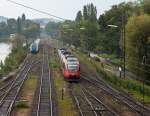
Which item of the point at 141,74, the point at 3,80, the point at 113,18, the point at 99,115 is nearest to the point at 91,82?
the point at 141,74

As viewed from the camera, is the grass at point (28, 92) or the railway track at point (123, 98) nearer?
the railway track at point (123, 98)

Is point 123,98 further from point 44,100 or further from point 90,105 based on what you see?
point 44,100

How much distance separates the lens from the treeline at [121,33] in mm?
56987

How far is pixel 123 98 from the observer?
4003cm

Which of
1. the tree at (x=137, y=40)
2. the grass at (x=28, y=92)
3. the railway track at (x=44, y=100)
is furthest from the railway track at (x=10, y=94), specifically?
the tree at (x=137, y=40)

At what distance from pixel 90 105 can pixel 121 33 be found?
33714 millimetres

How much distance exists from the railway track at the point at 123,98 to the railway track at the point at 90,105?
2.22 meters

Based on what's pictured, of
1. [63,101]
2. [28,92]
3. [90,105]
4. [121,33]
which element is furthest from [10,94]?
[121,33]

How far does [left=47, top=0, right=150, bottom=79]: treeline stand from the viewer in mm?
56987

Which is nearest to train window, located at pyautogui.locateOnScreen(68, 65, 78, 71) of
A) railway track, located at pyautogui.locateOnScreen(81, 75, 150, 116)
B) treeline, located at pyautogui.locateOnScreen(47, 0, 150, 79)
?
railway track, located at pyautogui.locateOnScreen(81, 75, 150, 116)

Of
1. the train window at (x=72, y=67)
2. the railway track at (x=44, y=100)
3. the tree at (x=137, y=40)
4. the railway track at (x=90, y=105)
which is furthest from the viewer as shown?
the tree at (x=137, y=40)

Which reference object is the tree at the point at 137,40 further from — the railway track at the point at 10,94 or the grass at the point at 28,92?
the railway track at the point at 10,94

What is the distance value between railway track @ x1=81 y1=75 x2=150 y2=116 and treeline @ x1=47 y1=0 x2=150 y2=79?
184 inches

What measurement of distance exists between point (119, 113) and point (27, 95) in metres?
13.1
